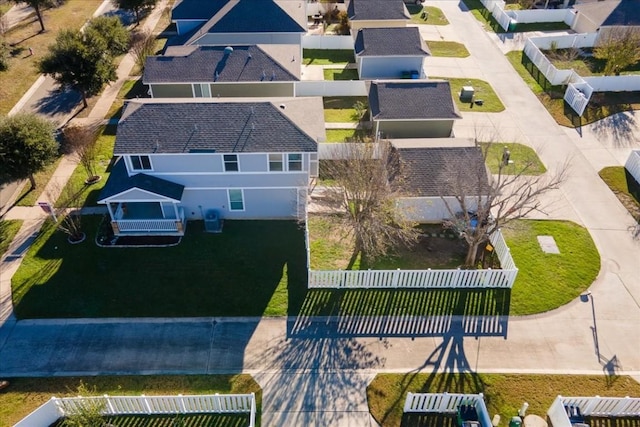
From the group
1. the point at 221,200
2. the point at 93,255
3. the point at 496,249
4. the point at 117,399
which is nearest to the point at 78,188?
the point at 93,255

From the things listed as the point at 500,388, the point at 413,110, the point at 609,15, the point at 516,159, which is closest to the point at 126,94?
the point at 413,110

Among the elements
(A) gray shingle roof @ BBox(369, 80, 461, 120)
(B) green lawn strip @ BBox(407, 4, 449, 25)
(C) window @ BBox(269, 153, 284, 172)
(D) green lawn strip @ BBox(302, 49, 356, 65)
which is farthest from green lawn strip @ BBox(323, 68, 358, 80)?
(C) window @ BBox(269, 153, 284, 172)

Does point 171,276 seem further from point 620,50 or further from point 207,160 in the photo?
point 620,50

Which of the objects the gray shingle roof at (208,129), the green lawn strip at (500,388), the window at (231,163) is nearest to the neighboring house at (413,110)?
the gray shingle roof at (208,129)

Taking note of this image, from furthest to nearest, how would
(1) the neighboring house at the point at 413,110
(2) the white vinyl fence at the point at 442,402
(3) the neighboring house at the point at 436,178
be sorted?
1. (1) the neighboring house at the point at 413,110
2. (3) the neighboring house at the point at 436,178
3. (2) the white vinyl fence at the point at 442,402

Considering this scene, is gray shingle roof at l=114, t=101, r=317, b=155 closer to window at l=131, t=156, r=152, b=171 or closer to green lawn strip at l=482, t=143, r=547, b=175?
window at l=131, t=156, r=152, b=171

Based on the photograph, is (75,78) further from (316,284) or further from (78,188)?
(316,284)

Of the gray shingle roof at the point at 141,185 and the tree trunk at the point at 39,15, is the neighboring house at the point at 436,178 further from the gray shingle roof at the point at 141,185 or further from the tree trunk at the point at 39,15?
the tree trunk at the point at 39,15
